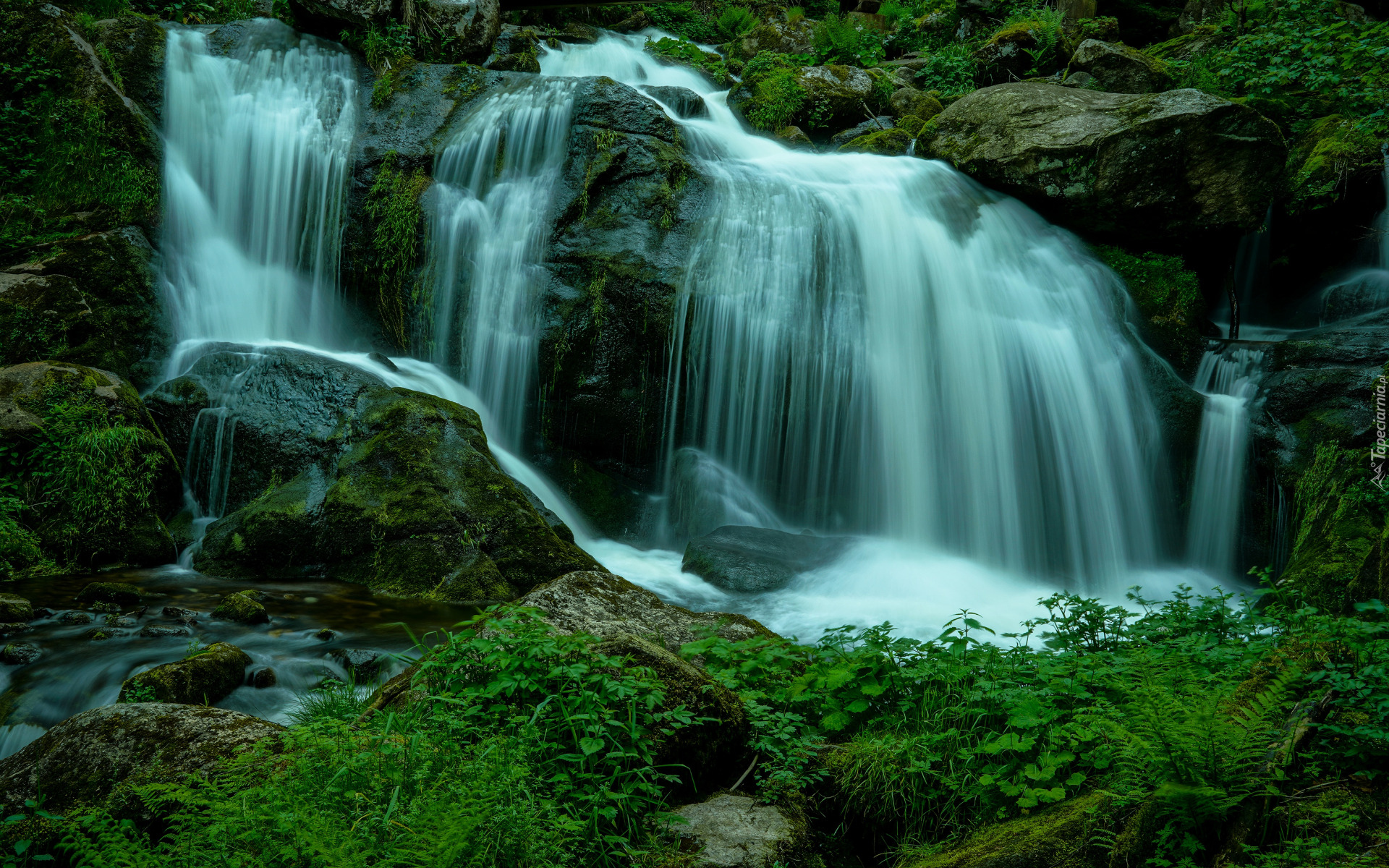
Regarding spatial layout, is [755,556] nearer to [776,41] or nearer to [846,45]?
[846,45]

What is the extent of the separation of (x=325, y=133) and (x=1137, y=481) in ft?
34.7

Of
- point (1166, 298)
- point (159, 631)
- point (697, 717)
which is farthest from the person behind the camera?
point (1166, 298)

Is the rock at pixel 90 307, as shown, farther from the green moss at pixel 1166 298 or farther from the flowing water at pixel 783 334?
the green moss at pixel 1166 298

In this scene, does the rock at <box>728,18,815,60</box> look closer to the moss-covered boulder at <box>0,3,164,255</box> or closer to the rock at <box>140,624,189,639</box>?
the moss-covered boulder at <box>0,3,164,255</box>

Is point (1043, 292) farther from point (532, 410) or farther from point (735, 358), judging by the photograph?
point (532, 410)

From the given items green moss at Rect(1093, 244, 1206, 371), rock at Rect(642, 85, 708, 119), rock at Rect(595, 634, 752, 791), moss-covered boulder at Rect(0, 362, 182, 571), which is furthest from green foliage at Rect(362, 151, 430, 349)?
green moss at Rect(1093, 244, 1206, 371)

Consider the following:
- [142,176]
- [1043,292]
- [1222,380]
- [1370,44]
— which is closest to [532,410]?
[142,176]

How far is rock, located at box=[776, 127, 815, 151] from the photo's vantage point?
40.8 ft

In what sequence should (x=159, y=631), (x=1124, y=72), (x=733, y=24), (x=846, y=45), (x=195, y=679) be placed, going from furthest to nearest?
(x=733, y=24), (x=846, y=45), (x=1124, y=72), (x=159, y=631), (x=195, y=679)

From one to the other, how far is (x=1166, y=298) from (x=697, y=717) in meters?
9.60

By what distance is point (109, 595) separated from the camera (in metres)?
5.30

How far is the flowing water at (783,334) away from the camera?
818cm

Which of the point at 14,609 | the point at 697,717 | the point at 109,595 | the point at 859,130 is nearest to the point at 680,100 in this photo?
the point at 859,130

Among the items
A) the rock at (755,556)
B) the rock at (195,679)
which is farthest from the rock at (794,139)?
the rock at (195,679)
